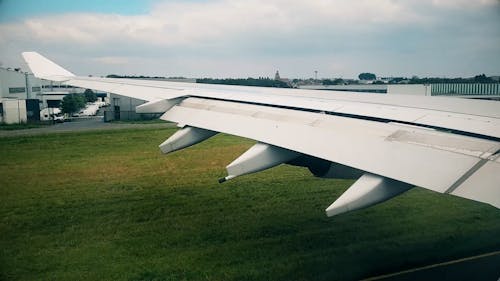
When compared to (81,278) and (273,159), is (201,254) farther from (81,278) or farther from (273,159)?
(273,159)

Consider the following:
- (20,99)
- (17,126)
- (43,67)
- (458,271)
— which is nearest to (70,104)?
(20,99)

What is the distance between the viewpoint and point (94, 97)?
5616cm

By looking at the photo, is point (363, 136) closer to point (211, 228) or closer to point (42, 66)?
point (211, 228)

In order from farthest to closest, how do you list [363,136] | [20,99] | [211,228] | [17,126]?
[20,99] < [17,126] < [211,228] < [363,136]

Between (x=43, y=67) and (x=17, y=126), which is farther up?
(x=43, y=67)

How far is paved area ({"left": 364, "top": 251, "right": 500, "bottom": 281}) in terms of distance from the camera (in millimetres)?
6555

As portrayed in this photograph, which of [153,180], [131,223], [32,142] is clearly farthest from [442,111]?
[32,142]

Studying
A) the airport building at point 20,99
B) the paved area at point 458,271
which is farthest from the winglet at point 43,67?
the airport building at point 20,99

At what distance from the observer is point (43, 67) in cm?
1103

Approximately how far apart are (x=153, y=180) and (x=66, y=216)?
4045 millimetres

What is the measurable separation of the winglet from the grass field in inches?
134

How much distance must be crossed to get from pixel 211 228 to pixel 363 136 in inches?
205

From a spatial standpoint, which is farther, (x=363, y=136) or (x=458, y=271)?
(x=458, y=271)

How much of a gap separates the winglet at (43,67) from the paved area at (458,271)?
377 inches
